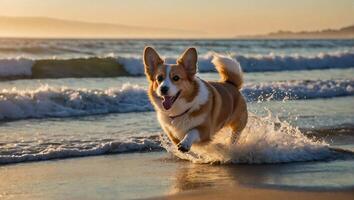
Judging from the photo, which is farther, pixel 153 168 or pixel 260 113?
pixel 260 113

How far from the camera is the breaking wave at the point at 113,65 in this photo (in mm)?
19594

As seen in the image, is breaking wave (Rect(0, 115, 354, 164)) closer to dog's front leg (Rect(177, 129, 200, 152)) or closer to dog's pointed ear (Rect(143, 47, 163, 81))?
dog's front leg (Rect(177, 129, 200, 152))

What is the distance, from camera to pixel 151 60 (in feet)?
22.5

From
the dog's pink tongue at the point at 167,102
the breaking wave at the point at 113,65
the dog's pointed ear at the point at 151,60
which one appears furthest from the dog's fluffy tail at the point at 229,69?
the breaking wave at the point at 113,65

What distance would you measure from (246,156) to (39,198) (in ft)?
8.21

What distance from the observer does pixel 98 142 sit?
8469mm

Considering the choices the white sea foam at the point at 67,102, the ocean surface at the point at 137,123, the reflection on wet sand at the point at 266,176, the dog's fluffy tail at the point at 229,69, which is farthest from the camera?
the white sea foam at the point at 67,102

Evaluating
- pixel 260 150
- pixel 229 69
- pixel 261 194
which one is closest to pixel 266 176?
pixel 260 150

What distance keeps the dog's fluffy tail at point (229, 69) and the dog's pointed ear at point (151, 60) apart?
1.25 m

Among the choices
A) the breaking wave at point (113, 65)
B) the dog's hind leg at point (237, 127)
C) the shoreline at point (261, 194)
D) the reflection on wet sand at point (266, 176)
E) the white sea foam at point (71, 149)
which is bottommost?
the breaking wave at point (113, 65)

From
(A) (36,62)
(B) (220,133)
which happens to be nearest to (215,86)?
(B) (220,133)

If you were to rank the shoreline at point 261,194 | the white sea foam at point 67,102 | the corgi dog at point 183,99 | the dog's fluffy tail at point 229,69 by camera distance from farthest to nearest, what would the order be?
the white sea foam at point 67,102
the dog's fluffy tail at point 229,69
the corgi dog at point 183,99
the shoreline at point 261,194

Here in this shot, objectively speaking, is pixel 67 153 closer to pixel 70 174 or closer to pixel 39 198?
pixel 70 174

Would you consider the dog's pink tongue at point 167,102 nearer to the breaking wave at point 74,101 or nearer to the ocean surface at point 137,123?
the ocean surface at point 137,123
